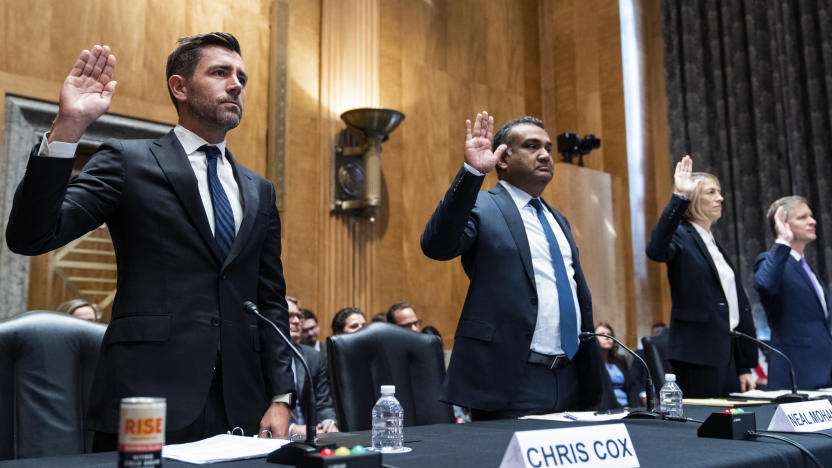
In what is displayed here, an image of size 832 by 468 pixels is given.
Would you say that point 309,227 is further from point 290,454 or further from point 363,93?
point 290,454

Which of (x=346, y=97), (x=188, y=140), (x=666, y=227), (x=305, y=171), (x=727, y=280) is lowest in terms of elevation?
(x=727, y=280)

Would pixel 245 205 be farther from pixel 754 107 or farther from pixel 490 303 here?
pixel 754 107

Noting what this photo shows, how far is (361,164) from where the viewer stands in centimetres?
586

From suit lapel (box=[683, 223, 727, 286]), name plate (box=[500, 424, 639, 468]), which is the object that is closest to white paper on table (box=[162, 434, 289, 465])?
name plate (box=[500, 424, 639, 468])

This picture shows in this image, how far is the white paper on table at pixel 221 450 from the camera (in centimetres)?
124

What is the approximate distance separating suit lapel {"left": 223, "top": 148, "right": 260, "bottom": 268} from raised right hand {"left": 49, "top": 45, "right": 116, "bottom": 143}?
42 centimetres

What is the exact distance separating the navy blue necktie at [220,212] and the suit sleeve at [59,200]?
0.21 m

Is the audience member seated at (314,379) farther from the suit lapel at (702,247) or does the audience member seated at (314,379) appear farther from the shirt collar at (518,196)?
the suit lapel at (702,247)

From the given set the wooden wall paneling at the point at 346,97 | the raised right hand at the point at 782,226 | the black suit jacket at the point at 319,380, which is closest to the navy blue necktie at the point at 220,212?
the black suit jacket at the point at 319,380

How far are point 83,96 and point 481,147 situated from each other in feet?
3.60

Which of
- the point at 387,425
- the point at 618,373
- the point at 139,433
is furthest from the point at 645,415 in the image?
the point at 618,373

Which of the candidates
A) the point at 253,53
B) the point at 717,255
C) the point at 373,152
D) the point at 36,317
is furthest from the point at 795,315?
the point at 253,53

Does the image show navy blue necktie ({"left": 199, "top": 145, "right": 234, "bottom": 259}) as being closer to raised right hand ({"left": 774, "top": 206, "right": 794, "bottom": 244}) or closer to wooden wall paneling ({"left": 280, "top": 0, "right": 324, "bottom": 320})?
raised right hand ({"left": 774, "top": 206, "right": 794, "bottom": 244})

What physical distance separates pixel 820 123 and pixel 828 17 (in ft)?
3.30
